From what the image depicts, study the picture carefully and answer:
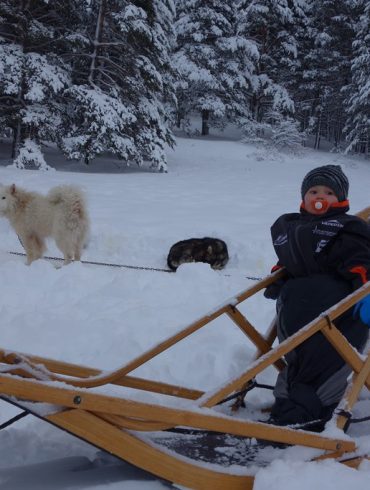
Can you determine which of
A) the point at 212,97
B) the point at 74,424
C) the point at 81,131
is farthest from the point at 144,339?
the point at 212,97

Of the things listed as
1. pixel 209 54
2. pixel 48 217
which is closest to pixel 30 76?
pixel 48 217

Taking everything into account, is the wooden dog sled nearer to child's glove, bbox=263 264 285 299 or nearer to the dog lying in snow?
child's glove, bbox=263 264 285 299

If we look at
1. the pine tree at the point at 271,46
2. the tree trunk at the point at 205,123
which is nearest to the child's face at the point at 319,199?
the pine tree at the point at 271,46

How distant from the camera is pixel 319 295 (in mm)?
2531

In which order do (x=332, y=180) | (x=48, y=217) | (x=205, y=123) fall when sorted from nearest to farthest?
(x=332, y=180) < (x=48, y=217) < (x=205, y=123)

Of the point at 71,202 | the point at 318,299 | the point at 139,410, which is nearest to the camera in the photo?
the point at 139,410

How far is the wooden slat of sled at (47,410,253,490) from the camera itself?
5.83 ft

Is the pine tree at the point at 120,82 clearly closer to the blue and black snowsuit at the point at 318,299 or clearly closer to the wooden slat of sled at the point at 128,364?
the blue and black snowsuit at the point at 318,299

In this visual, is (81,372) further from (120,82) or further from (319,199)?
(120,82)

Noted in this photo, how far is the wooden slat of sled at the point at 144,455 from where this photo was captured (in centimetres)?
178

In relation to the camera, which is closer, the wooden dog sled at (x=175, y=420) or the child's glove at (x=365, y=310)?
the wooden dog sled at (x=175, y=420)

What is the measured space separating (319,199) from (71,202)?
443 centimetres

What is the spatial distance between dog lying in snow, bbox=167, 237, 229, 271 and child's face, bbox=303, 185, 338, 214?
3993 mm

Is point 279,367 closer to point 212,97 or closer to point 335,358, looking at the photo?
point 335,358
